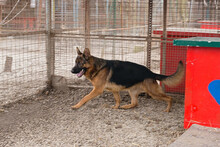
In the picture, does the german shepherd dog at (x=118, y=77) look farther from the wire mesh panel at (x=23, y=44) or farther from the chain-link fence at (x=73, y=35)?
the wire mesh panel at (x=23, y=44)

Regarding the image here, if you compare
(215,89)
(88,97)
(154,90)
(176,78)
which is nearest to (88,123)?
(88,97)

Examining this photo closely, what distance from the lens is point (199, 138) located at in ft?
12.2

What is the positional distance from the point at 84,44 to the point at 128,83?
204 cm

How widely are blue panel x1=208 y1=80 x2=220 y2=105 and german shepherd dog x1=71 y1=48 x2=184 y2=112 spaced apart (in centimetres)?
171

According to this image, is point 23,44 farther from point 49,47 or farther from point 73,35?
→ point 73,35

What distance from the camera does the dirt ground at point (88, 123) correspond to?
426 centimetres

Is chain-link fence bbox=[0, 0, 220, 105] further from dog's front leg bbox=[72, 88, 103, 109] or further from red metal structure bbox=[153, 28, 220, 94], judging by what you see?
dog's front leg bbox=[72, 88, 103, 109]

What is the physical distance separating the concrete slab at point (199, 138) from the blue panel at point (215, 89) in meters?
Result: 0.42

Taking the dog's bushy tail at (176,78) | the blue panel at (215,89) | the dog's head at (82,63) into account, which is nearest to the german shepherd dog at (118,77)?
the dog's head at (82,63)

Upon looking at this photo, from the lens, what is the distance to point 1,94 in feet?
21.7

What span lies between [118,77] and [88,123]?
1.28 meters

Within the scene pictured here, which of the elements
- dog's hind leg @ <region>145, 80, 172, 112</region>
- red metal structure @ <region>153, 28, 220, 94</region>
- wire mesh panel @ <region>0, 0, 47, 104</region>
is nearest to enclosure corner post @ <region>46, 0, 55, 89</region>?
wire mesh panel @ <region>0, 0, 47, 104</region>

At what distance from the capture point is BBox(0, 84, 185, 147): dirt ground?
4258 mm

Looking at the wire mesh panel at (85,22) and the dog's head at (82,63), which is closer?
the dog's head at (82,63)
